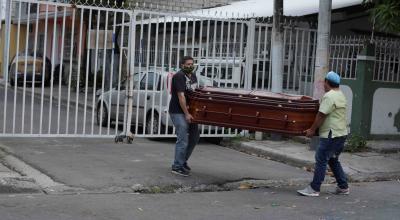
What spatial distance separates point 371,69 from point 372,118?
104 centimetres

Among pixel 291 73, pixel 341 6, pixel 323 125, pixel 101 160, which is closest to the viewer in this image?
pixel 323 125

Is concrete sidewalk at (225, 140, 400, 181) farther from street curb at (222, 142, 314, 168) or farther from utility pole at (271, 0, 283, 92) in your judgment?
utility pole at (271, 0, 283, 92)

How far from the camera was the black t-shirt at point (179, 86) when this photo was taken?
333 inches

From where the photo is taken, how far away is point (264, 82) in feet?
42.8

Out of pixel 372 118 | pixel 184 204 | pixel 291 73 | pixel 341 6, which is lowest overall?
pixel 184 204

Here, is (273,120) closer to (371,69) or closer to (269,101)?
(269,101)

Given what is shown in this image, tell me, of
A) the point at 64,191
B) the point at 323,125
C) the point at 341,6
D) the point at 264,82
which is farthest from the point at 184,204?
the point at 341,6

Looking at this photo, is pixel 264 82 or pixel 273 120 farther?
pixel 264 82

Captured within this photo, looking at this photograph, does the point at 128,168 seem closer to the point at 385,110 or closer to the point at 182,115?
the point at 182,115

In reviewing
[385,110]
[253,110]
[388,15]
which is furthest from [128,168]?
[385,110]

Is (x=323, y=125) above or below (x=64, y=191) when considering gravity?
above

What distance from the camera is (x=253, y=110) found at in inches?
331

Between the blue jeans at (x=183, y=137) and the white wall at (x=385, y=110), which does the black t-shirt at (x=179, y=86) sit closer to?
the blue jeans at (x=183, y=137)

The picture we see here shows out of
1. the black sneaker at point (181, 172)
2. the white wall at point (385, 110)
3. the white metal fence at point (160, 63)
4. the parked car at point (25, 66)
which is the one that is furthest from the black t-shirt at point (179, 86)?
the white wall at point (385, 110)
